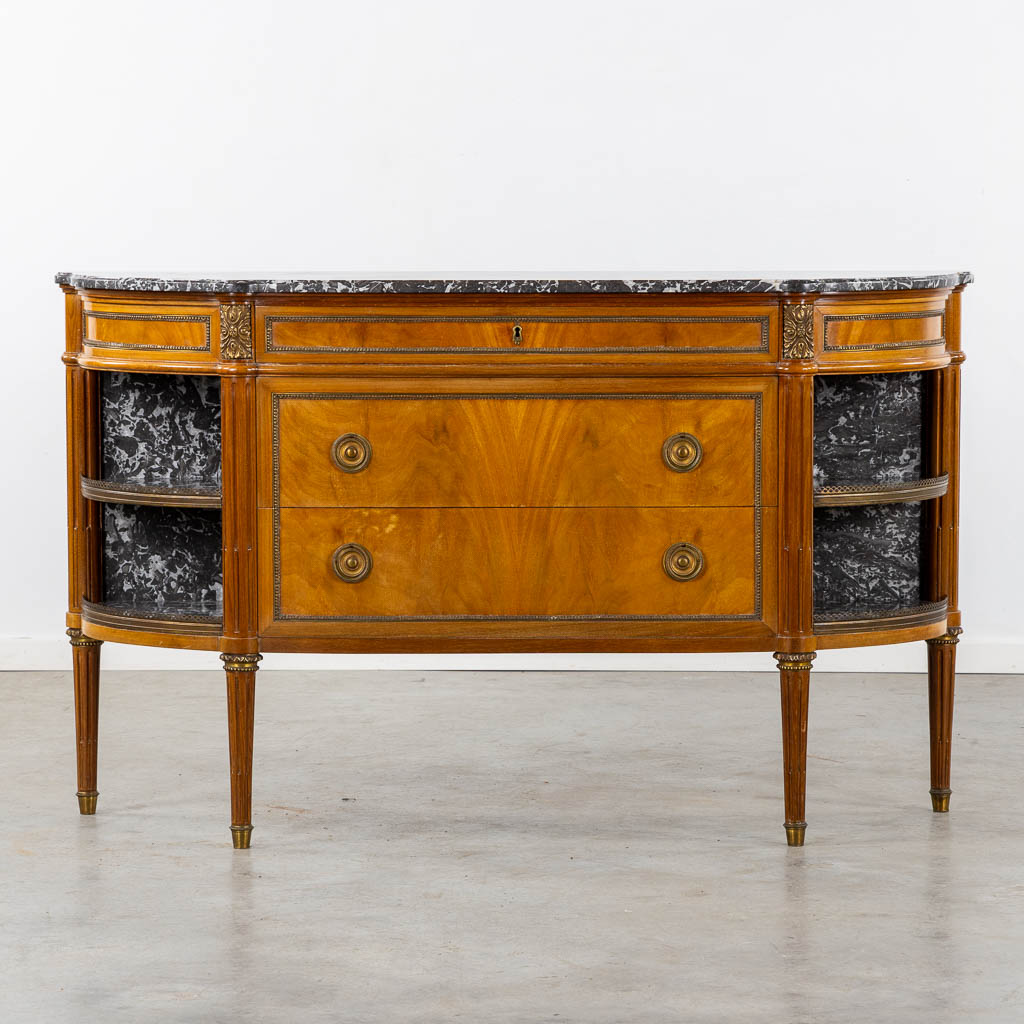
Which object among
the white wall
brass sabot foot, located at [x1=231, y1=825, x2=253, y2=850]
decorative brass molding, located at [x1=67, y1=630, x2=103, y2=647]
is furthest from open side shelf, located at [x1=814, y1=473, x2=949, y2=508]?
the white wall

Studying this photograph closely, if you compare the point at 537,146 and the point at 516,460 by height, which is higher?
the point at 537,146

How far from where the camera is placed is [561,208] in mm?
5930

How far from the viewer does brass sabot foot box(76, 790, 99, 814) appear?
4246 mm

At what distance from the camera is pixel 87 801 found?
425 cm

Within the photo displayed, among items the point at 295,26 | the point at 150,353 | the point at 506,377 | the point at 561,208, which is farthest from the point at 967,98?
the point at 150,353

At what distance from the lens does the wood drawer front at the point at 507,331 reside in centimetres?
382

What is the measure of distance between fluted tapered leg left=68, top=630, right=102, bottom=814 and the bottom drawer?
0.61m

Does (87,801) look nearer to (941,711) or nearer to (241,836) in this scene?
(241,836)

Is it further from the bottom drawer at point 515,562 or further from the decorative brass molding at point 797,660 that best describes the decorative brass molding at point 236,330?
the decorative brass molding at point 797,660

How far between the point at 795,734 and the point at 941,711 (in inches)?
21.1

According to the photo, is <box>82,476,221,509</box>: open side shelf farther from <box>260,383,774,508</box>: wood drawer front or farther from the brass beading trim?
the brass beading trim

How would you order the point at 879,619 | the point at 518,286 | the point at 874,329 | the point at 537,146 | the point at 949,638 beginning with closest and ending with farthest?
the point at 518,286 < the point at 874,329 < the point at 879,619 < the point at 949,638 < the point at 537,146

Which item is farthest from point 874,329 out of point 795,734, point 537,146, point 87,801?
point 537,146

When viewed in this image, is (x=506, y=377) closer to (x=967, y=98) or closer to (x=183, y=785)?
(x=183, y=785)
